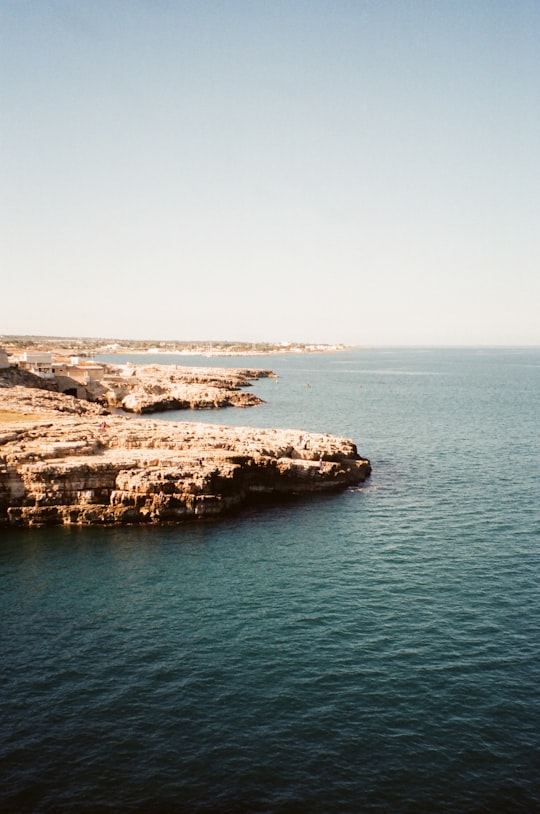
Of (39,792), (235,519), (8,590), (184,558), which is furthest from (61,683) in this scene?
(235,519)

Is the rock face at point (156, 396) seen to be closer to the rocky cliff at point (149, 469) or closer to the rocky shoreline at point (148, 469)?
the rocky shoreline at point (148, 469)

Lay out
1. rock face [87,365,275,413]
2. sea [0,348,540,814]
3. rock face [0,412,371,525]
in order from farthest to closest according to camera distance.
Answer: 1. rock face [87,365,275,413]
2. rock face [0,412,371,525]
3. sea [0,348,540,814]

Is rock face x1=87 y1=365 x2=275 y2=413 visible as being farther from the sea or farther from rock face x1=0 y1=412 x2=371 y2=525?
the sea

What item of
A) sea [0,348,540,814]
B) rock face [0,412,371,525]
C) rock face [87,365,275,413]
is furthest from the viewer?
rock face [87,365,275,413]

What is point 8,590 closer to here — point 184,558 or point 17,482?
point 184,558

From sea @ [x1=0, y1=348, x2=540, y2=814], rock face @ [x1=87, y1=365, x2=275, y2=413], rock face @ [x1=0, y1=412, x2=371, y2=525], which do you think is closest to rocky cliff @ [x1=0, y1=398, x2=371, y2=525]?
rock face @ [x1=0, y1=412, x2=371, y2=525]
